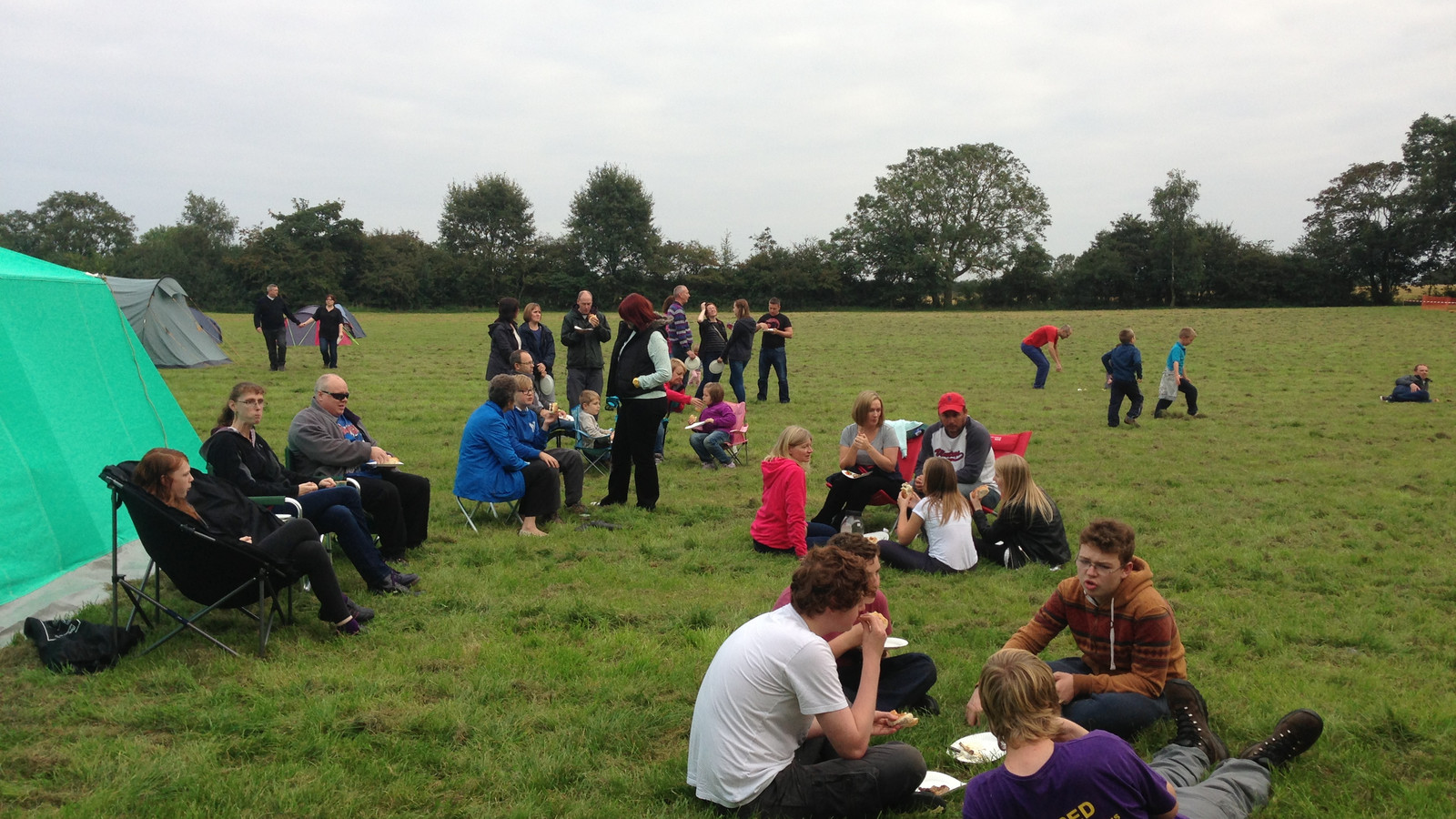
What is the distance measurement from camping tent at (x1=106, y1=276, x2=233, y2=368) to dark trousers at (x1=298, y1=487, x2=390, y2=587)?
15.0m

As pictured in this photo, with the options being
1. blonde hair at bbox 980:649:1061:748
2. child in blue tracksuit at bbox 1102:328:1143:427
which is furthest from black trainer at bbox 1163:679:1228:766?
child in blue tracksuit at bbox 1102:328:1143:427

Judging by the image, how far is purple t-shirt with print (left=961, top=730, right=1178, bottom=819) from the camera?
253cm

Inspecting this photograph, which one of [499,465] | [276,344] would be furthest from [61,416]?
[276,344]

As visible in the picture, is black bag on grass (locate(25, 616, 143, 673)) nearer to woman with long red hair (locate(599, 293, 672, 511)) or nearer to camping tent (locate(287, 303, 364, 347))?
woman with long red hair (locate(599, 293, 672, 511))

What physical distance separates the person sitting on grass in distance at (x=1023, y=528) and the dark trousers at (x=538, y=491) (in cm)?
343

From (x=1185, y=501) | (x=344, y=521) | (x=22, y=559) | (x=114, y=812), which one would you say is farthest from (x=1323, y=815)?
(x=22, y=559)

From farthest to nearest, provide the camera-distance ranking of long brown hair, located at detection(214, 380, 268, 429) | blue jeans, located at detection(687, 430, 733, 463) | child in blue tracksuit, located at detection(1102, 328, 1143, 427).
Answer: child in blue tracksuit, located at detection(1102, 328, 1143, 427) < blue jeans, located at detection(687, 430, 733, 463) < long brown hair, located at detection(214, 380, 268, 429)

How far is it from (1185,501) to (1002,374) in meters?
10.5

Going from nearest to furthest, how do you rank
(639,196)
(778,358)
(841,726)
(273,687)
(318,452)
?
(841,726) → (273,687) → (318,452) → (778,358) → (639,196)

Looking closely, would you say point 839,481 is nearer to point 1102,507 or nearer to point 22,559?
point 1102,507

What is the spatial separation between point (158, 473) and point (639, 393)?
3.98 m

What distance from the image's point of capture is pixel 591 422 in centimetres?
955

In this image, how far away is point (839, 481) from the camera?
7457 millimetres

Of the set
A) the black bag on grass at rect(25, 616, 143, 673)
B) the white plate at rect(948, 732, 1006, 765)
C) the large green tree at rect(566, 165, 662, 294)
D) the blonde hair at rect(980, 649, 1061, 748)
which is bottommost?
the white plate at rect(948, 732, 1006, 765)
